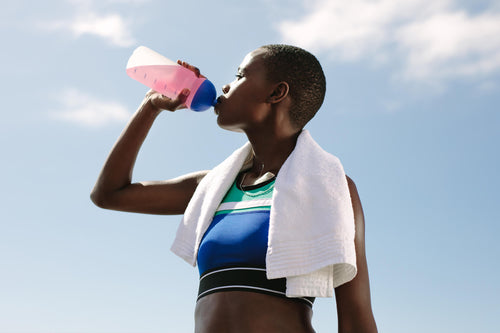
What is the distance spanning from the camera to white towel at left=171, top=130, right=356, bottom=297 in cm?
246

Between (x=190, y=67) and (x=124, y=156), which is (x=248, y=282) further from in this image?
(x=190, y=67)

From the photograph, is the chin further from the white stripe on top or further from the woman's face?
the white stripe on top

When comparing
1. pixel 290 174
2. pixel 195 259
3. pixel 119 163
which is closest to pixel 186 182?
pixel 119 163

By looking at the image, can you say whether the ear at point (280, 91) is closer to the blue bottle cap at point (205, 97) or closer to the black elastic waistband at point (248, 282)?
the blue bottle cap at point (205, 97)

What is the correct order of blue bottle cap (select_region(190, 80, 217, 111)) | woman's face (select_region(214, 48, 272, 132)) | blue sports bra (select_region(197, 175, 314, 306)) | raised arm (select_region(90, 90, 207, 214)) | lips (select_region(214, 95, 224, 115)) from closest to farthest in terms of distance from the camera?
blue sports bra (select_region(197, 175, 314, 306))
woman's face (select_region(214, 48, 272, 132))
lips (select_region(214, 95, 224, 115))
blue bottle cap (select_region(190, 80, 217, 111))
raised arm (select_region(90, 90, 207, 214))

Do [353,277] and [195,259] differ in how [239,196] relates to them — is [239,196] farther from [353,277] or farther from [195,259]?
[353,277]

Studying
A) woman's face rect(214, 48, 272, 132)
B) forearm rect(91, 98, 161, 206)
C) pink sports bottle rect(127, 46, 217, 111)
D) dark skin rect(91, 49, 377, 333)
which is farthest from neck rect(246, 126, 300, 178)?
forearm rect(91, 98, 161, 206)

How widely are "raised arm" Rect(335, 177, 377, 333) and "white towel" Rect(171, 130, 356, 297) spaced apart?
0.21 ft

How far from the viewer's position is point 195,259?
292 centimetres

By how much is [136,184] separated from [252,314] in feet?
4.19

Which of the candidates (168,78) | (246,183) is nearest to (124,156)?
(168,78)

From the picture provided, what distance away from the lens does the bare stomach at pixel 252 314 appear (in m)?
2.42

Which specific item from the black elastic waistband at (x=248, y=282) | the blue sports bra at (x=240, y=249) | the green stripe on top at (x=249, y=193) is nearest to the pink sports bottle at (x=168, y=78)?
the green stripe on top at (x=249, y=193)

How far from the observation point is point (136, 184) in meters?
3.34
